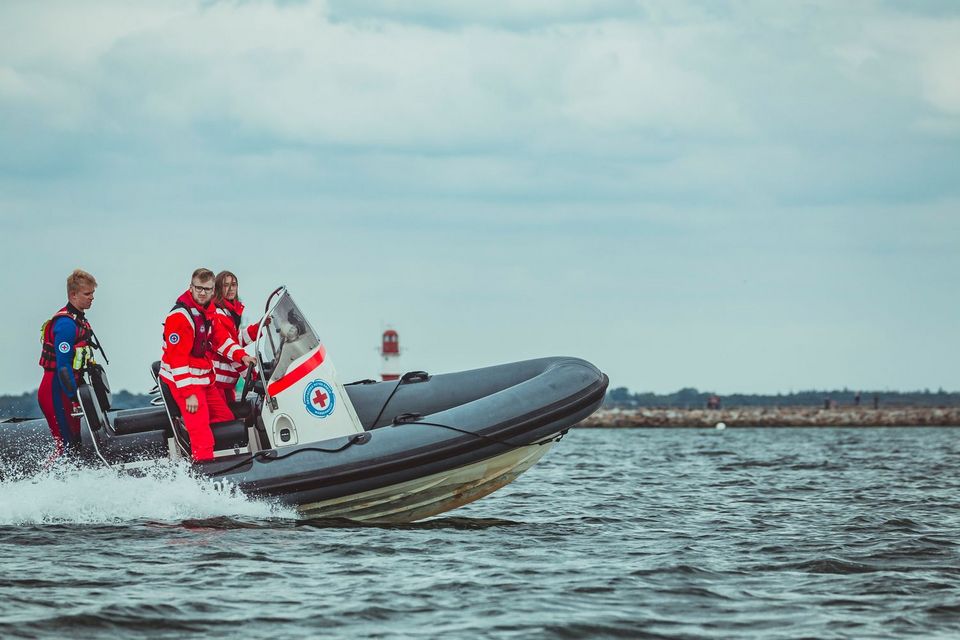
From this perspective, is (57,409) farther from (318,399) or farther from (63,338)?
(318,399)

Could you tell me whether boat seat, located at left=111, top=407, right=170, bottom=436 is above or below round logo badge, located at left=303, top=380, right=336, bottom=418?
below

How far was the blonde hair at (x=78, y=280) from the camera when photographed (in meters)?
7.18

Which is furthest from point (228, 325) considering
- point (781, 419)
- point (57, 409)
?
point (781, 419)

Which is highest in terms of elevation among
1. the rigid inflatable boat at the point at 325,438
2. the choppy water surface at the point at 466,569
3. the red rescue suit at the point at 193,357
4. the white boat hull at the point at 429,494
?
the red rescue suit at the point at 193,357

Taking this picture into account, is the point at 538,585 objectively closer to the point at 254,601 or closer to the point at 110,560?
the point at 254,601

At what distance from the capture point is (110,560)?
19.8 ft

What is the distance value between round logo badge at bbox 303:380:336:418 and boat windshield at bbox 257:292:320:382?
19 centimetres

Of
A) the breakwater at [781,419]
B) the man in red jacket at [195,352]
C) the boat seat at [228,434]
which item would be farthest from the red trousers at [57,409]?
the breakwater at [781,419]

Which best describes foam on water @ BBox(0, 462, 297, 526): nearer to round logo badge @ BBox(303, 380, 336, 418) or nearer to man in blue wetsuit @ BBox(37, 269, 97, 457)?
man in blue wetsuit @ BBox(37, 269, 97, 457)

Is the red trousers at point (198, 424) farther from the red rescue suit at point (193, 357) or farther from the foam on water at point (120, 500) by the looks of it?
the foam on water at point (120, 500)

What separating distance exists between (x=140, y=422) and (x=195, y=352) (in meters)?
0.65

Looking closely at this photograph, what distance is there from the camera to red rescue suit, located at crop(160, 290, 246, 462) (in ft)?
24.0

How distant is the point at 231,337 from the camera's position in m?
7.60

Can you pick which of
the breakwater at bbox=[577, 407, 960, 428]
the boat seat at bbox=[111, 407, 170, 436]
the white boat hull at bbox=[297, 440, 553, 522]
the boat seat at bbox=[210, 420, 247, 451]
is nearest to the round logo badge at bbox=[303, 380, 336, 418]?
the boat seat at bbox=[210, 420, 247, 451]
